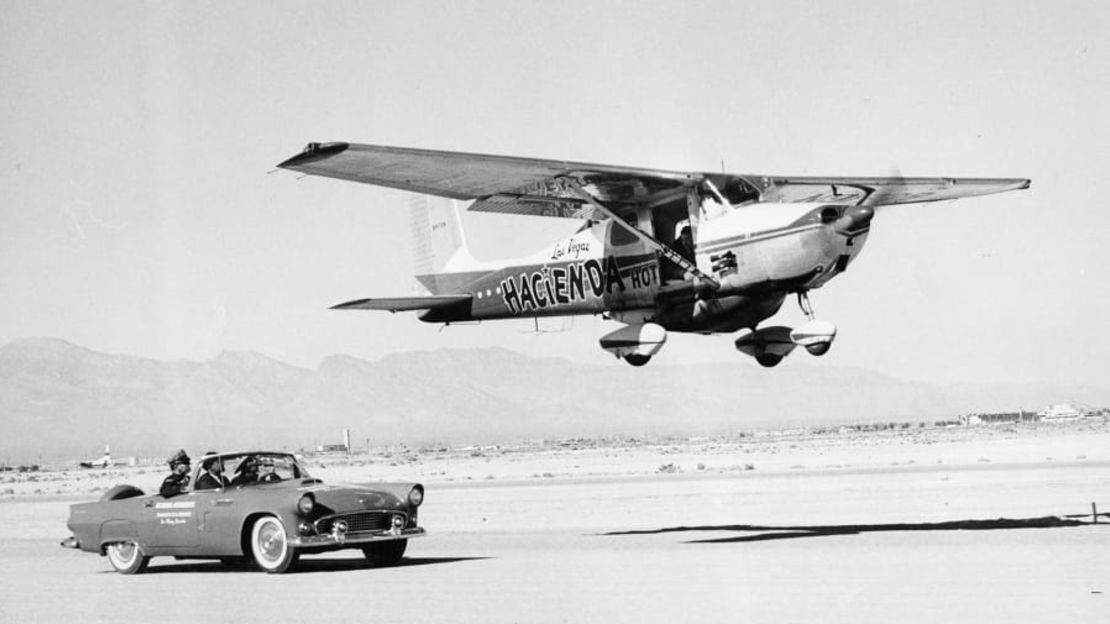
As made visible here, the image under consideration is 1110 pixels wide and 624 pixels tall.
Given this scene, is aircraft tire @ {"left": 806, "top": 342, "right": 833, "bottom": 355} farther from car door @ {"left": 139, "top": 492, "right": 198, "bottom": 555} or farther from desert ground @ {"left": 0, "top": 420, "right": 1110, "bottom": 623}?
car door @ {"left": 139, "top": 492, "right": 198, "bottom": 555}

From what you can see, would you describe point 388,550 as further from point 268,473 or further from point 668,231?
point 668,231

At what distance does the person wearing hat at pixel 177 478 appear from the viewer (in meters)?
17.6

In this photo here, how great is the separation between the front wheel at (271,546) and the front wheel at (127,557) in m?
1.82

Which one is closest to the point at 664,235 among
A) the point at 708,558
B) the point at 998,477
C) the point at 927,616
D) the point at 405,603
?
the point at 708,558

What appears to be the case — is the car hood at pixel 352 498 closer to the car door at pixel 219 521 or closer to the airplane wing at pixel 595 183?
the car door at pixel 219 521

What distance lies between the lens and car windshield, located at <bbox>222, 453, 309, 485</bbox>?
17562 mm

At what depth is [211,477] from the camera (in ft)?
57.3

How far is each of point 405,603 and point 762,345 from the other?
1063cm

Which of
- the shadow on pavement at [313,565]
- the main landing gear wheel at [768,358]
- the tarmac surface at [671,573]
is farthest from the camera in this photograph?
the main landing gear wheel at [768,358]

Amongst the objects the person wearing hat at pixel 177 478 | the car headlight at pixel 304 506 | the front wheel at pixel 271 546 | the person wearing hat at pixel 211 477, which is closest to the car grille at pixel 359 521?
the car headlight at pixel 304 506

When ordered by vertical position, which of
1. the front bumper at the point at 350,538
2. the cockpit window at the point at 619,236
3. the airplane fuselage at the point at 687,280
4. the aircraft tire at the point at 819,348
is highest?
the cockpit window at the point at 619,236

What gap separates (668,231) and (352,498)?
7.63m

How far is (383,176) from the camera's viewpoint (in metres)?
20.7

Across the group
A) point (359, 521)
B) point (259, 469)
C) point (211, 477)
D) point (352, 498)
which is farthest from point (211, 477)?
point (359, 521)
